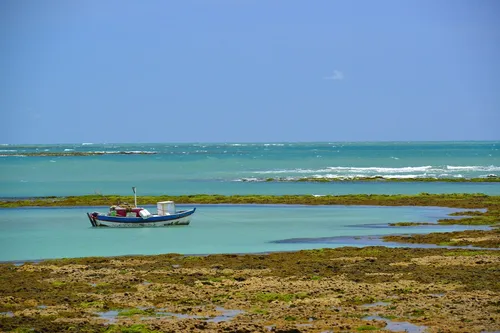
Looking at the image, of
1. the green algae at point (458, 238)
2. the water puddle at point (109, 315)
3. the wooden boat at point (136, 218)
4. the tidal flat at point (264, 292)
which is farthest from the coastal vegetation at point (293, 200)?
the water puddle at point (109, 315)

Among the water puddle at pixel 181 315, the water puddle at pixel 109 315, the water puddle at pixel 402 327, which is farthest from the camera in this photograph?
the water puddle at pixel 109 315

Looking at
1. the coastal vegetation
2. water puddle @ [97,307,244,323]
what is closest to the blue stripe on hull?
the coastal vegetation

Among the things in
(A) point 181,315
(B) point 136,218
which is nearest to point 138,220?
(B) point 136,218

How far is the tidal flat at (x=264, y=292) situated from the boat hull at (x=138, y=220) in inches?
542

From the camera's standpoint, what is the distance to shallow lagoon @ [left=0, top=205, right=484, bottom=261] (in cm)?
3409

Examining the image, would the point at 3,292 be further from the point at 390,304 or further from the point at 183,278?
the point at 390,304

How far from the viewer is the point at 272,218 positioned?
47531mm

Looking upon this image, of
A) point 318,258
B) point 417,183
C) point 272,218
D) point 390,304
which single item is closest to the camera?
point 390,304

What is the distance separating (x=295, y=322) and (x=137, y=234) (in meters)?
23.7

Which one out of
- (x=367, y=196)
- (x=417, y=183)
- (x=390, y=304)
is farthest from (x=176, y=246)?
(x=417, y=183)

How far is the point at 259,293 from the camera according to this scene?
21656mm

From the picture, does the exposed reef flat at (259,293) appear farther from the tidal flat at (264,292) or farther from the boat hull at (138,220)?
the boat hull at (138,220)

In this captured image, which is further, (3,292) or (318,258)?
(318,258)

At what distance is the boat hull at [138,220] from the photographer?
145 ft
